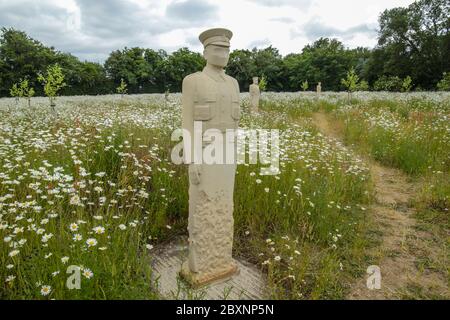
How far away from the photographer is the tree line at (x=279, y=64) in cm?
3394

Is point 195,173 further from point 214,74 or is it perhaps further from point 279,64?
point 279,64

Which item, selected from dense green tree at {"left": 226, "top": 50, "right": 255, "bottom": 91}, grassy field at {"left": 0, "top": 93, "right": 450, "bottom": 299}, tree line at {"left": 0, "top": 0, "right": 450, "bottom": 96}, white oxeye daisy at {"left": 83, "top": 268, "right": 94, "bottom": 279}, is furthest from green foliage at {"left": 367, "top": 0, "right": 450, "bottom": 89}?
white oxeye daisy at {"left": 83, "top": 268, "right": 94, "bottom": 279}

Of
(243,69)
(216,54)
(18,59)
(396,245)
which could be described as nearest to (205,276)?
(216,54)

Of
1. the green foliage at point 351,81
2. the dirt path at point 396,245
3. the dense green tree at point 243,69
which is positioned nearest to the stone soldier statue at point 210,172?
the dirt path at point 396,245

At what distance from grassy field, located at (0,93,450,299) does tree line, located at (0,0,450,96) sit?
27.3 meters

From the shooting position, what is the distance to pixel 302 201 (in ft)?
14.6

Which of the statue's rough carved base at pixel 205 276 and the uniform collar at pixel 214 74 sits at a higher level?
the uniform collar at pixel 214 74

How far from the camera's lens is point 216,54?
2904mm

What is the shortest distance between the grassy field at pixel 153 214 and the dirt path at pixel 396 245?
0.10 meters

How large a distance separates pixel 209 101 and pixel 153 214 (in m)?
2.11

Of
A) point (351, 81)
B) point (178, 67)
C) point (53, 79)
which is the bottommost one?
point (53, 79)

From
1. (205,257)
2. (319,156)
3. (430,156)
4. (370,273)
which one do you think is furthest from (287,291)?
(430,156)

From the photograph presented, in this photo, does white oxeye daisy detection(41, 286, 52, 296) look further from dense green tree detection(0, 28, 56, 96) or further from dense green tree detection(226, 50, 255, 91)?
dense green tree detection(226, 50, 255, 91)

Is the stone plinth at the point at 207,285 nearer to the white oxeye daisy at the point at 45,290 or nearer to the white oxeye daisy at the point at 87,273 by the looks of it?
the white oxeye daisy at the point at 87,273
